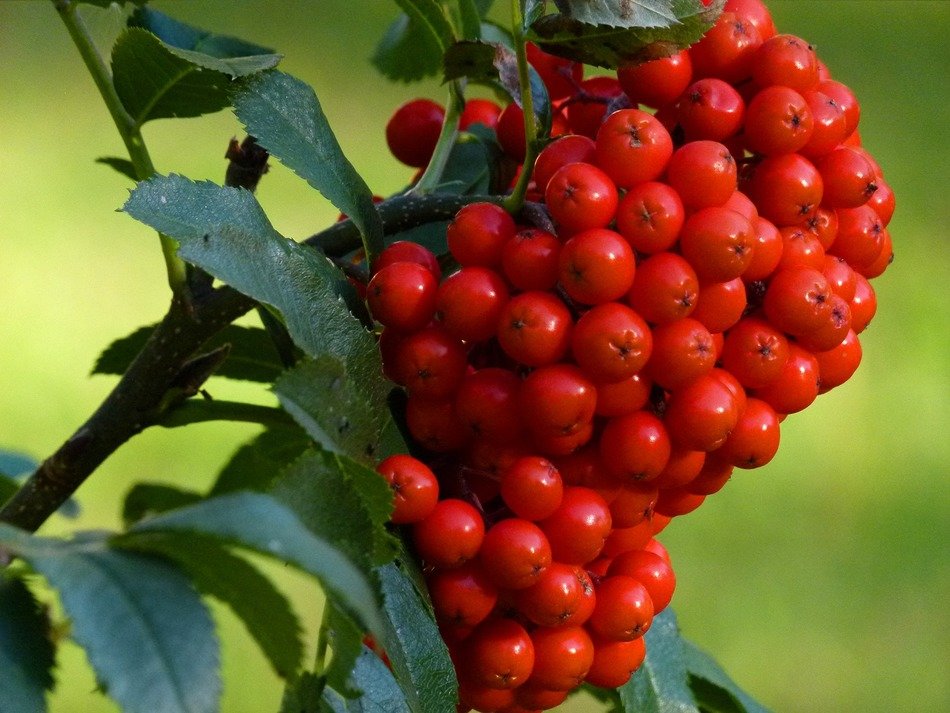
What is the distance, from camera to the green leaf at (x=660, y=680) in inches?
18.5

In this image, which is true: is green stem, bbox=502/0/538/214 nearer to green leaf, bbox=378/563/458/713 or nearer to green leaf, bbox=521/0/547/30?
green leaf, bbox=521/0/547/30

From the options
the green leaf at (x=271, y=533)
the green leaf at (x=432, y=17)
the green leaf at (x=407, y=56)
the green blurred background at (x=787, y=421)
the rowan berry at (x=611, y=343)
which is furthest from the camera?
the green blurred background at (x=787, y=421)

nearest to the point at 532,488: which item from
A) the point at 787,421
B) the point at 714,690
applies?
the point at 714,690

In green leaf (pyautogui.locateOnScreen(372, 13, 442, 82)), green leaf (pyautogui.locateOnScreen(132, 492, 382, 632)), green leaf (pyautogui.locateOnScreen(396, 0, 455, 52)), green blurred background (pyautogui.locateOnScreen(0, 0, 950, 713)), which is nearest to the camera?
green leaf (pyautogui.locateOnScreen(132, 492, 382, 632))

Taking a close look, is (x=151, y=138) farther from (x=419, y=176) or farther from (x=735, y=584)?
(x=419, y=176)

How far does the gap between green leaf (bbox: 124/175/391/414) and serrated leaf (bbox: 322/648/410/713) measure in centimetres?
9

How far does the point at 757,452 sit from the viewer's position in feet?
1.23

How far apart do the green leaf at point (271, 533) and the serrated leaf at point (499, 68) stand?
0.65 ft

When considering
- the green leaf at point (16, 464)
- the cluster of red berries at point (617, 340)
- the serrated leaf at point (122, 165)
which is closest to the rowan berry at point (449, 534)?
the cluster of red berries at point (617, 340)

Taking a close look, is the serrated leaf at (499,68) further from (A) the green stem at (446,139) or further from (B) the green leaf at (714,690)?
(B) the green leaf at (714,690)

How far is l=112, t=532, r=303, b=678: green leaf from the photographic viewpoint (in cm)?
26

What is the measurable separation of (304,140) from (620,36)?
0.11 m

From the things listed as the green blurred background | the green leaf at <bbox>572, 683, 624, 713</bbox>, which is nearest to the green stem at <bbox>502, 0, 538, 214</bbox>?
the green leaf at <bbox>572, 683, 624, 713</bbox>

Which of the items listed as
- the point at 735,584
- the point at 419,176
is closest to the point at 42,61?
the point at 735,584
